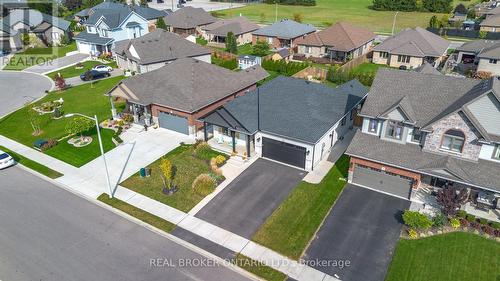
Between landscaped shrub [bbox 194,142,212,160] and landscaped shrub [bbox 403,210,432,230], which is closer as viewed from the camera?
landscaped shrub [bbox 403,210,432,230]

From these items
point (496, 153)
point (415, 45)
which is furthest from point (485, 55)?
point (496, 153)

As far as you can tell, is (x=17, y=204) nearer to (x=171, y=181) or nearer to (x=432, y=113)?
(x=171, y=181)

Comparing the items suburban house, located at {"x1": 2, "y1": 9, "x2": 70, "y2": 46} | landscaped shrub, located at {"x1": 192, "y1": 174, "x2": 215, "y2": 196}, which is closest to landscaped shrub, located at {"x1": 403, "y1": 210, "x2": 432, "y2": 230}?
landscaped shrub, located at {"x1": 192, "y1": 174, "x2": 215, "y2": 196}

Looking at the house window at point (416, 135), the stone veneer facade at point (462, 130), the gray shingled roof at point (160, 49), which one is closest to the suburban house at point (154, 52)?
the gray shingled roof at point (160, 49)

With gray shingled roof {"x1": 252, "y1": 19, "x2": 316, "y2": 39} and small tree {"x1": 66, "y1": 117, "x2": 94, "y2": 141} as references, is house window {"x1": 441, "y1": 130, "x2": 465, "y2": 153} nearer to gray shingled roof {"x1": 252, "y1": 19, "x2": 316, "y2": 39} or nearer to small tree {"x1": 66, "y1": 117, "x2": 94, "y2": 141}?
small tree {"x1": 66, "y1": 117, "x2": 94, "y2": 141}

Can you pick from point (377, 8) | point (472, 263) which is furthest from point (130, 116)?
point (377, 8)

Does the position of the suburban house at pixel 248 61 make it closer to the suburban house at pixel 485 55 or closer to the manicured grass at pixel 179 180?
the manicured grass at pixel 179 180

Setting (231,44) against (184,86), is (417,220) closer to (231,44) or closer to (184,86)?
(184,86)
